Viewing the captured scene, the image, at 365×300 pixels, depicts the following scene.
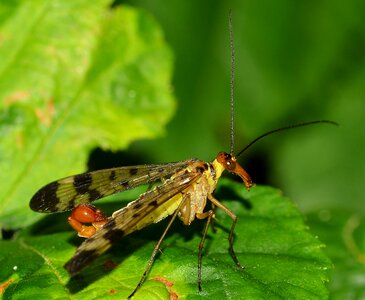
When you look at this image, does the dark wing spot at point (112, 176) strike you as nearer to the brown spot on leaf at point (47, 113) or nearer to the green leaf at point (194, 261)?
the green leaf at point (194, 261)

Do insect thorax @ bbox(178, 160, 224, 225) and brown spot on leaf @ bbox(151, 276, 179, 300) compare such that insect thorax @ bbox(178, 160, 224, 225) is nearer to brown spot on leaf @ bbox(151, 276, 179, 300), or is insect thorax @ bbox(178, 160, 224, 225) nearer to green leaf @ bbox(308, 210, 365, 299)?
brown spot on leaf @ bbox(151, 276, 179, 300)

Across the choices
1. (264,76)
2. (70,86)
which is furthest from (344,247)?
(264,76)

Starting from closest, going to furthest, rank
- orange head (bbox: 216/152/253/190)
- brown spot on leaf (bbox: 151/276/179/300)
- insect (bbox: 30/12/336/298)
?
brown spot on leaf (bbox: 151/276/179/300) → insect (bbox: 30/12/336/298) → orange head (bbox: 216/152/253/190)

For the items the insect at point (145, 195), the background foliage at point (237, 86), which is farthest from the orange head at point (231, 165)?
the background foliage at point (237, 86)

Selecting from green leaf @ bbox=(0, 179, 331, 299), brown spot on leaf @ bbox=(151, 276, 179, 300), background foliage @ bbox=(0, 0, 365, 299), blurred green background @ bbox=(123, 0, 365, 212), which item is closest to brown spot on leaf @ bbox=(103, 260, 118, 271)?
green leaf @ bbox=(0, 179, 331, 299)

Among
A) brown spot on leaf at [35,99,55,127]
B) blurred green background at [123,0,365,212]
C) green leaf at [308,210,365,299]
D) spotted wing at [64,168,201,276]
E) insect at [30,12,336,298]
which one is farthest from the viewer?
blurred green background at [123,0,365,212]

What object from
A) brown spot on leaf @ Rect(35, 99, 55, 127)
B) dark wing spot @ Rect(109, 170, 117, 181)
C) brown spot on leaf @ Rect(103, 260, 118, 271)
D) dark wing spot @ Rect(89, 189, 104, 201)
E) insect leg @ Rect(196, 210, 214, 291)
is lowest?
brown spot on leaf @ Rect(103, 260, 118, 271)

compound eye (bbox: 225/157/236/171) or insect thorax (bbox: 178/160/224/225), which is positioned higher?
compound eye (bbox: 225/157/236/171)
